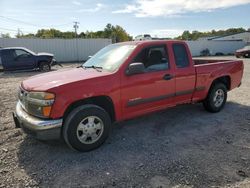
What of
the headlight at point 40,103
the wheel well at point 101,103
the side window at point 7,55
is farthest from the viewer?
the side window at point 7,55

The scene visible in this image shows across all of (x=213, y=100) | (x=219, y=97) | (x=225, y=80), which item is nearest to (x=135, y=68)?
(x=213, y=100)

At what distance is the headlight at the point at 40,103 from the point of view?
150 inches

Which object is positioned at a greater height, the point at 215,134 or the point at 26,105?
the point at 26,105

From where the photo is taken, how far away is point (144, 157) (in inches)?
158

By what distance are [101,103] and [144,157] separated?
119 cm

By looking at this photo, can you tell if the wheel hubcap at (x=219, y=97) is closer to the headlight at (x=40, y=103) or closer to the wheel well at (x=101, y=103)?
the wheel well at (x=101, y=103)

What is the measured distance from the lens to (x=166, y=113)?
6.32 metres

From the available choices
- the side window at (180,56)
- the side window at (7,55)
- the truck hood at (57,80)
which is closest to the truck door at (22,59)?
the side window at (7,55)

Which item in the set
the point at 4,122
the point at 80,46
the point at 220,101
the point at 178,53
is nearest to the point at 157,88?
the point at 178,53

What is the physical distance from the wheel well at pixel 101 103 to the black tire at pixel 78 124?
0.28 ft

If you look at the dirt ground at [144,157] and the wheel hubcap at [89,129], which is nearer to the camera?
the dirt ground at [144,157]

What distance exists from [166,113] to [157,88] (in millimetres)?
1545

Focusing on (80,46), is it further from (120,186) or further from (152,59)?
(120,186)

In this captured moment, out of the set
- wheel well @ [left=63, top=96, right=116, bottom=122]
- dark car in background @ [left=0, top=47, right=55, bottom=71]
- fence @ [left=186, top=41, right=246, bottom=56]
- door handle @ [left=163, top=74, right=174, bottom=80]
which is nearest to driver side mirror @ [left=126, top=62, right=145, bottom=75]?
wheel well @ [left=63, top=96, right=116, bottom=122]
